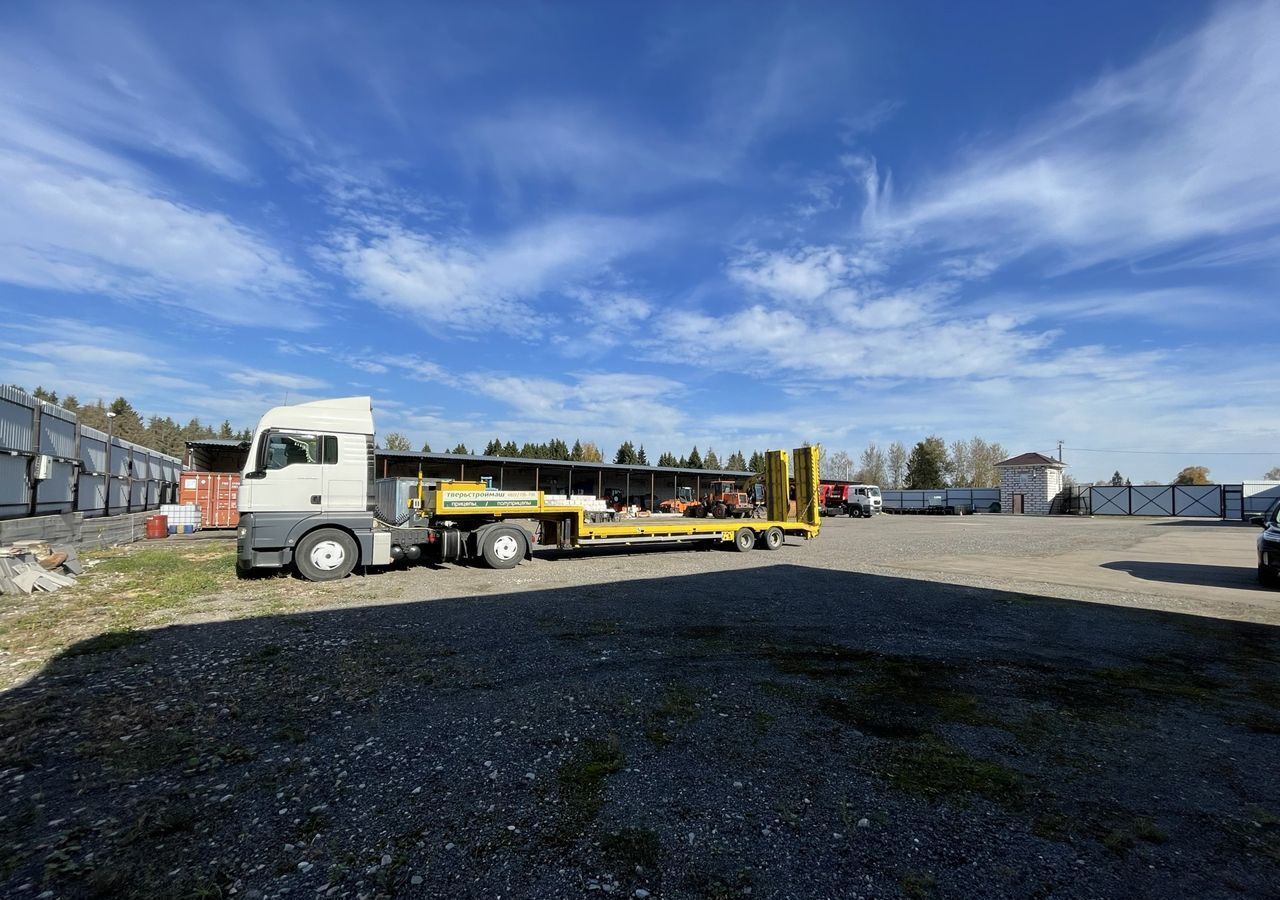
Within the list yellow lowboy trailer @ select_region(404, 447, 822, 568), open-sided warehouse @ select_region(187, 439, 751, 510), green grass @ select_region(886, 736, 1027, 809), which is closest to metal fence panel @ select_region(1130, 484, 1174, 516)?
open-sided warehouse @ select_region(187, 439, 751, 510)

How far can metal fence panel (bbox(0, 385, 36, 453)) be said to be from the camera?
13.1m

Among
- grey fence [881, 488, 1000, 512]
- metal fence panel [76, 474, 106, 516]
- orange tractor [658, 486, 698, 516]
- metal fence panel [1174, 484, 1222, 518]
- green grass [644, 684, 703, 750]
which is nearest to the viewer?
green grass [644, 684, 703, 750]

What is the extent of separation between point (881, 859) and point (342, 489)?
11415 mm

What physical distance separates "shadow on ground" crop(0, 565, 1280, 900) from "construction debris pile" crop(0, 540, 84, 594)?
4.85 meters

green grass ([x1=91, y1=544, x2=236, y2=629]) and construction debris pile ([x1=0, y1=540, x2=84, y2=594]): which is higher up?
construction debris pile ([x1=0, y1=540, x2=84, y2=594])

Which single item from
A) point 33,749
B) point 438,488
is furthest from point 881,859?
point 438,488

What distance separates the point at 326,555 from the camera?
11.6 metres

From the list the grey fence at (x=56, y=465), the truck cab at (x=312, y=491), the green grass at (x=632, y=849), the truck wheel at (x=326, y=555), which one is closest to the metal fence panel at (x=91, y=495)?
the grey fence at (x=56, y=465)

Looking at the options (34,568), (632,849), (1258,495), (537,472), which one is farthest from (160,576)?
(1258,495)

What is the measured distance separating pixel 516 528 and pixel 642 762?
10416mm

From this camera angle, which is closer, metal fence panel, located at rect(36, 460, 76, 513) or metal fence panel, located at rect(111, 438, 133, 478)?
metal fence panel, located at rect(36, 460, 76, 513)

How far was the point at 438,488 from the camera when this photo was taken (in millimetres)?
13656

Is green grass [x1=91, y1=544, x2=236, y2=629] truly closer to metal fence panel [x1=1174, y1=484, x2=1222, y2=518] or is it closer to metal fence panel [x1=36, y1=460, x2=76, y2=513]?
metal fence panel [x1=36, y1=460, x2=76, y2=513]

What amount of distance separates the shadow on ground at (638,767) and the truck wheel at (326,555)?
13.0ft
